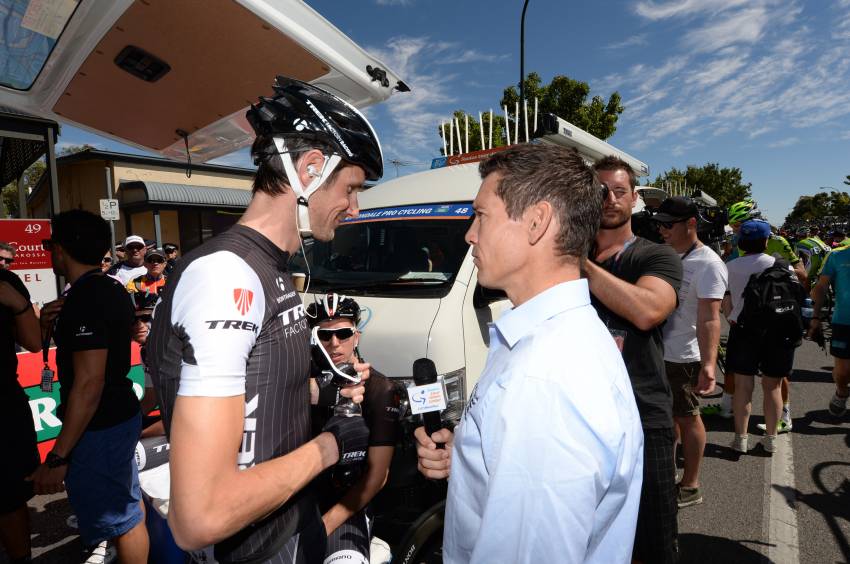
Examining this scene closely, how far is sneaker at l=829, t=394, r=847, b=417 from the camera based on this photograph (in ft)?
18.2

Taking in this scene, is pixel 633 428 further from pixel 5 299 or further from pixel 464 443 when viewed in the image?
pixel 5 299

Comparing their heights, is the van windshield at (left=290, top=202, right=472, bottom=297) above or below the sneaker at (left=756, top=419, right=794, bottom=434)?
above

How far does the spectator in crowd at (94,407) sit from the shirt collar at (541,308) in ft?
7.69

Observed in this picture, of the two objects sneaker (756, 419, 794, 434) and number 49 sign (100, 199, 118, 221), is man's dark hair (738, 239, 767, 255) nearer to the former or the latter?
sneaker (756, 419, 794, 434)

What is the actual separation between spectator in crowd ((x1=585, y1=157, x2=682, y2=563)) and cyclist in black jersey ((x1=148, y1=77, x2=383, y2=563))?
148 centimetres

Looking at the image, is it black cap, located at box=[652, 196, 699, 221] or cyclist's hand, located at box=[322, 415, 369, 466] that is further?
black cap, located at box=[652, 196, 699, 221]

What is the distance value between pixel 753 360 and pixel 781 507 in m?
1.43

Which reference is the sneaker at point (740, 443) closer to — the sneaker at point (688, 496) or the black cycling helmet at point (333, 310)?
the sneaker at point (688, 496)

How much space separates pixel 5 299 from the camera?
2.79m

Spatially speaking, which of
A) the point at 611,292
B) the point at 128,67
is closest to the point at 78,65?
the point at 128,67

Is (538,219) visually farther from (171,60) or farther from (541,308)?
(171,60)

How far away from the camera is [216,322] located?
1.12 m

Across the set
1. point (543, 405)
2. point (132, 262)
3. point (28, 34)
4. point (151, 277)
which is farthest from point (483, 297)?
point (132, 262)

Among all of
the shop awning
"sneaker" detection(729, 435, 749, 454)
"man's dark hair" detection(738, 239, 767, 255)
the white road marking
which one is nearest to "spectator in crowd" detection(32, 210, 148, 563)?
the white road marking
